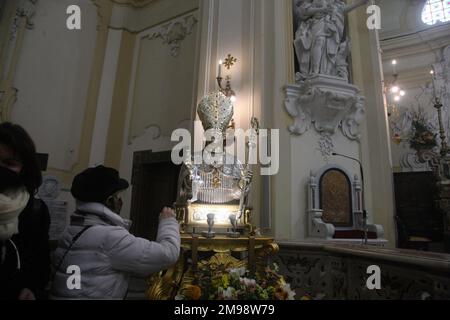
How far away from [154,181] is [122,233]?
4.02 m

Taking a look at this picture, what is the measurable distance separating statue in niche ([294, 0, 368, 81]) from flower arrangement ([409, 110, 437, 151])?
4.13 meters

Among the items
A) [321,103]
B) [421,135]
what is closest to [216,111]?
[321,103]

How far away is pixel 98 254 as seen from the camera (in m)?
0.99

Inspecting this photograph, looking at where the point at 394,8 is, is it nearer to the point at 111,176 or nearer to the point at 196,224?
the point at 196,224

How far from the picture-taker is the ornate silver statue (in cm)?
240

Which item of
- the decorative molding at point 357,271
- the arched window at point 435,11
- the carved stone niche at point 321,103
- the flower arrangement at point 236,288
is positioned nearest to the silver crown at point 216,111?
the carved stone niche at point 321,103

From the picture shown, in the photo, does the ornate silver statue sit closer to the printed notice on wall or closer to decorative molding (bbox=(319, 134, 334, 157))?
decorative molding (bbox=(319, 134, 334, 157))

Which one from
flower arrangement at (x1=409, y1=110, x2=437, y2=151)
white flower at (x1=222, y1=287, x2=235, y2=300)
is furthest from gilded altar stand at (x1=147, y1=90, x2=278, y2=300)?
flower arrangement at (x1=409, y1=110, x2=437, y2=151)

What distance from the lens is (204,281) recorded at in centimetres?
120

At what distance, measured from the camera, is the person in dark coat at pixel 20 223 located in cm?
81

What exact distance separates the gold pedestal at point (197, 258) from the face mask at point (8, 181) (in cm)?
126

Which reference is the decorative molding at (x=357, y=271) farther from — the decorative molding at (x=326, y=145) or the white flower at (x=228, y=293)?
the decorative molding at (x=326, y=145)

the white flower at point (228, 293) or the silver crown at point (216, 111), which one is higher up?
the silver crown at point (216, 111)

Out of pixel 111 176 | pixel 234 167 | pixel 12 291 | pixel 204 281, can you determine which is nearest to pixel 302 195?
pixel 234 167
